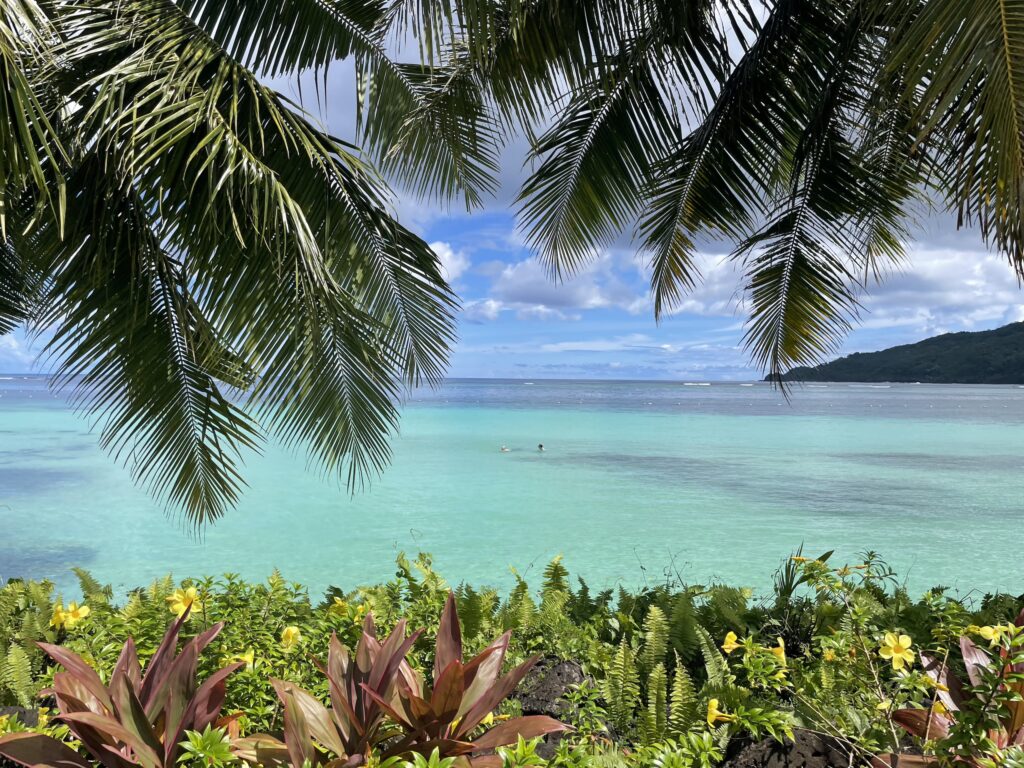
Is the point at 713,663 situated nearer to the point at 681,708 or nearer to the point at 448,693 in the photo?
the point at 681,708

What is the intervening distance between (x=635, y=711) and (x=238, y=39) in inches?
166

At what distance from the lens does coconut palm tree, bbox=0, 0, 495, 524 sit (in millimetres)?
3465

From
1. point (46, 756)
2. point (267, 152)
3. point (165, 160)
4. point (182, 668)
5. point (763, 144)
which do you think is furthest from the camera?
point (763, 144)

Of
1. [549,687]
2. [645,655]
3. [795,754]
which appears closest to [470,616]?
[549,687]

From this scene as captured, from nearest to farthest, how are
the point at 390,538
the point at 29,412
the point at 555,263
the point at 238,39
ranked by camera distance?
the point at 238,39 < the point at 555,263 < the point at 390,538 < the point at 29,412

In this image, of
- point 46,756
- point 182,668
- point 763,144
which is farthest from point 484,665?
point 763,144

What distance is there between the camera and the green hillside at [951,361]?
2992 inches

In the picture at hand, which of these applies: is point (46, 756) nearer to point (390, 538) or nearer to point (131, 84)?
point (131, 84)

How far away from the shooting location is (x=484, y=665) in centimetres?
195

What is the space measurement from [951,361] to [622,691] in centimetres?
9305

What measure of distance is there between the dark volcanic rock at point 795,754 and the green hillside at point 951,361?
250 ft

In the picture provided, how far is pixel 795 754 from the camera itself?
2.45 meters

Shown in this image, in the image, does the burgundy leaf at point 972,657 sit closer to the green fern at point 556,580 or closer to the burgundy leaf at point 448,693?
the burgundy leaf at point 448,693

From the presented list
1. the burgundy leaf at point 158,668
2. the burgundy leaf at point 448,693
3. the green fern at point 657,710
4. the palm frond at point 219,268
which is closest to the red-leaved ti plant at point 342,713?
the burgundy leaf at point 448,693
